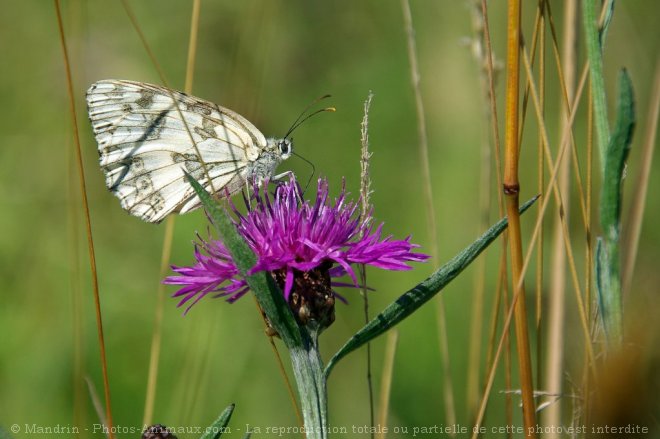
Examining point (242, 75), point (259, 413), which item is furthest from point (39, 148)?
point (259, 413)

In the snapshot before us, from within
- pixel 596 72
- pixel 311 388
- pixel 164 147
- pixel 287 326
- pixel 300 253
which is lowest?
pixel 311 388

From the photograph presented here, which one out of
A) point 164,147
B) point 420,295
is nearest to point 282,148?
point 164,147

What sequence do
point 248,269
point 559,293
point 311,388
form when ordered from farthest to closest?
point 559,293, point 311,388, point 248,269

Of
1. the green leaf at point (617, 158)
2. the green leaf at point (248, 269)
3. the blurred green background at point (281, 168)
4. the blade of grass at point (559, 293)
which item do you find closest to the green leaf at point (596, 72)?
the green leaf at point (617, 158)

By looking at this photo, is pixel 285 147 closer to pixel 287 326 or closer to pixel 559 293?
pixel 559 293

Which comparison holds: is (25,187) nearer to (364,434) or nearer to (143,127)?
(143,127)

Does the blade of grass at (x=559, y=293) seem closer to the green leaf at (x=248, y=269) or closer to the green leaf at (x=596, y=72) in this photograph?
the green leaf at (x=596, y=72)

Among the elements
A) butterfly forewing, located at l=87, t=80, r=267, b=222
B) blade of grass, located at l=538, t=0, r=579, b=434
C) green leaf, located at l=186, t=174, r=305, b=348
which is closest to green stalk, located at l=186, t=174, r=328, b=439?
green leaf, located at l=186, t=174, r=305, b=348
